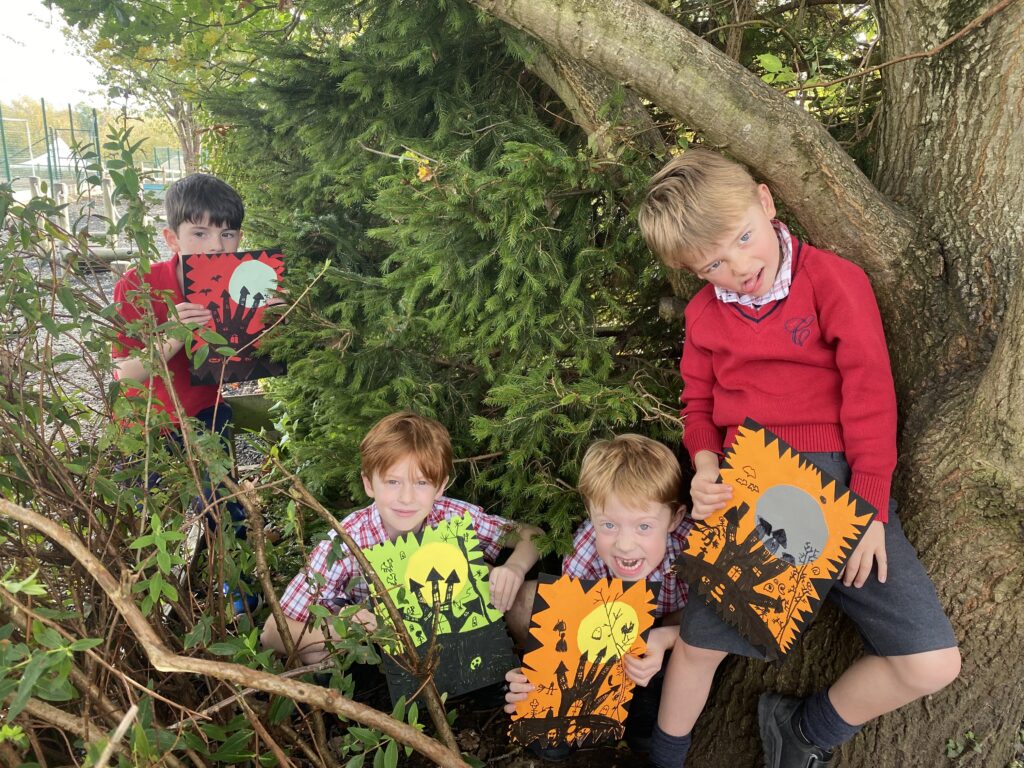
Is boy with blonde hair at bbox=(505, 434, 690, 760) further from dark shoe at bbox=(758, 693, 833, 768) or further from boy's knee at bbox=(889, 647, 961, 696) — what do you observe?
boy's knee at bbox=(889, 647, 961, 696)

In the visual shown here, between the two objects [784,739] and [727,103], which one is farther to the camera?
[784,739]

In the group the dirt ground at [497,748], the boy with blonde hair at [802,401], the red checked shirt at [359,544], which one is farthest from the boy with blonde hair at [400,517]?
the boy with blonde hair at [802,401]

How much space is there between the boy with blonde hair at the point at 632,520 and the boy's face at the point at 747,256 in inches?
23.4

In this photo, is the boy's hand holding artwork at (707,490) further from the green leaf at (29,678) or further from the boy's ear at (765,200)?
the green leaf at (29,678)

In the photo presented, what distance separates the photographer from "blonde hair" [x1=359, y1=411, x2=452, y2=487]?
2.37 metres

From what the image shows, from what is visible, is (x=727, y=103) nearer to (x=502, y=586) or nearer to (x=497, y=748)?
(x=502, y=586)

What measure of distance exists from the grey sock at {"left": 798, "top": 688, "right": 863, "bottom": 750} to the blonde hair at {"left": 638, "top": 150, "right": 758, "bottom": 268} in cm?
132

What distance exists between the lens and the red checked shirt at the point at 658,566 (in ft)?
7.89

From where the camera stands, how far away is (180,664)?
1.17 metres

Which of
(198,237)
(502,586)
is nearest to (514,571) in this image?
(502,586)

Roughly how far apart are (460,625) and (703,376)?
107 cm

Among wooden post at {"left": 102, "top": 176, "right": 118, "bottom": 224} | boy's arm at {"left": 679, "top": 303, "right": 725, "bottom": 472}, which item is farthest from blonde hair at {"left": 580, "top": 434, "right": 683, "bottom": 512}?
wooden post at {"left": 102, "top": 176, "right": 118, "bottom": 224}

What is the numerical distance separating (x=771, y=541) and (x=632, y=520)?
41cm

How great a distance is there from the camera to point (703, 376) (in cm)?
227
